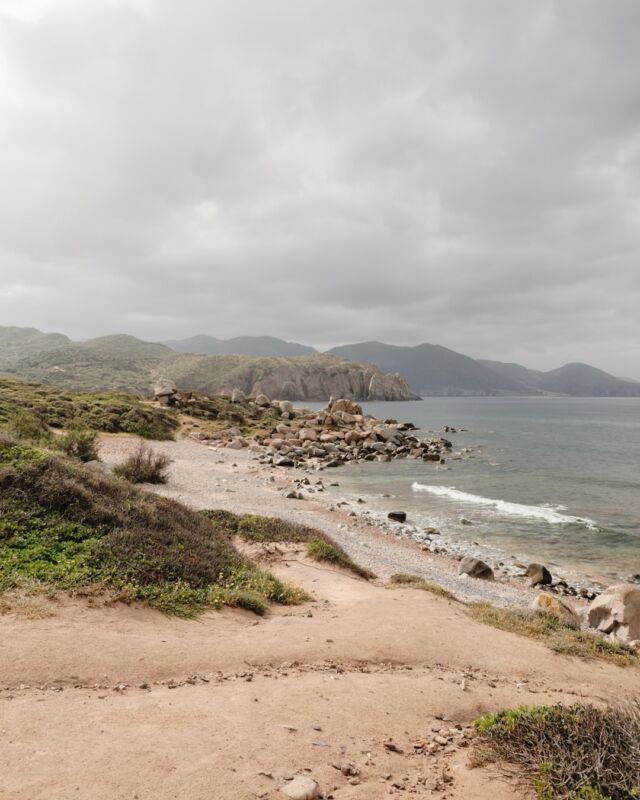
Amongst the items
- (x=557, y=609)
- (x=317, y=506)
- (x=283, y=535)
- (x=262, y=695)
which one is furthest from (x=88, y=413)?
(x=262, y=695)

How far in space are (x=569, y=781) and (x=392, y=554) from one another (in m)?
15.0

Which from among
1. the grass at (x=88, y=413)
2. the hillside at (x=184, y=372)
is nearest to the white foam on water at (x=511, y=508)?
the grass at (x=88, y=413)

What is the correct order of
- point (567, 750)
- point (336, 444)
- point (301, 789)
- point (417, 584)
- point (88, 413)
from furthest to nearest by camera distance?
1. point (336, 444)
2. point (88, 413)
3. point (417, 584)
4. point (567, 750)
5. point (301, 789)

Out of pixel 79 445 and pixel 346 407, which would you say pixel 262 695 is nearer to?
pixel 79 445

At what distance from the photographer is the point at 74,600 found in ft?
27.1

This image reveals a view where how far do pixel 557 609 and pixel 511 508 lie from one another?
16.5 metres

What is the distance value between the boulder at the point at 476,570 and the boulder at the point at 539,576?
4.98ft

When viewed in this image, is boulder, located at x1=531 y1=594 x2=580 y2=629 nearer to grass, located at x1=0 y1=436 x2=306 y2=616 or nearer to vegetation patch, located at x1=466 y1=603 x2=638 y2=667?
vegetation patch, located at x1=466 y1=603 x2=638 y2=667

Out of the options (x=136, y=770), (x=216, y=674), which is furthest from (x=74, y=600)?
(x=136, y=770)

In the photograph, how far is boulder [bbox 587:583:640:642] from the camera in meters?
13.0

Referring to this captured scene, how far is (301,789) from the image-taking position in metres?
4.60

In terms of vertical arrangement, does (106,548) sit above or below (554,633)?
above

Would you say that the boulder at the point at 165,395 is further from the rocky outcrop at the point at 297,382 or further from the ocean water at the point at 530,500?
the rocky outcrop at the point at 297,382

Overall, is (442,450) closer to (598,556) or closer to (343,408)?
(343,408)
